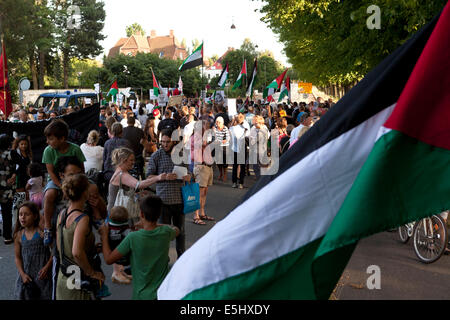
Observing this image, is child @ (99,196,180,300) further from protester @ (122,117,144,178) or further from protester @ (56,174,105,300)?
protester @ (122,117,144,178)

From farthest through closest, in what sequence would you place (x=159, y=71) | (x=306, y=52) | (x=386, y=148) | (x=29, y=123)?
(x=159, y=71) → (x=306, y=52) → (x=29, y=123) → (x=386, y=148)

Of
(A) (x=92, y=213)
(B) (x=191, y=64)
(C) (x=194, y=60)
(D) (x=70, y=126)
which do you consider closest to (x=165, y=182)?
(A) (x=92, y=213)

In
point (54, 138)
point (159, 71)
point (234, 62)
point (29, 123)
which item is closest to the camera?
point (54, 138)

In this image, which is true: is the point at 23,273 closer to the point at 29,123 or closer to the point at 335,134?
the point at 335,134

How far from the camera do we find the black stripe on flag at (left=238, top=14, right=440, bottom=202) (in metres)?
2.09

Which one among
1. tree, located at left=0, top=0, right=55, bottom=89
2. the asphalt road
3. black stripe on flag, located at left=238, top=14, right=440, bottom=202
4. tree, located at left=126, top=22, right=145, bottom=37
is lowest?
the asphalt road

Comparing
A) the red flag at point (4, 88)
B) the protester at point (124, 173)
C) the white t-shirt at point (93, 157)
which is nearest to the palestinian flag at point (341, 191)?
the protester at point (124, 173)

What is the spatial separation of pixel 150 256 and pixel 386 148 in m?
2.60

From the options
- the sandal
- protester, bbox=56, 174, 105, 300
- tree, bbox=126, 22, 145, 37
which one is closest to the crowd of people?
protester, bbox=56, 174, 105, 300

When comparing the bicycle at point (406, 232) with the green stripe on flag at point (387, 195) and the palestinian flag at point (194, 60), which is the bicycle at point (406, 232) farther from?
the palestinian flag at point (194, 60)

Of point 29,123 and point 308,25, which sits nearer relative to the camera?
point 29,123

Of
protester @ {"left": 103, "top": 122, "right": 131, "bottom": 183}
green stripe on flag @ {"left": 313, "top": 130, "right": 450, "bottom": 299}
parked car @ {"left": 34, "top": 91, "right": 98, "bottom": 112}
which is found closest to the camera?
green stripe on flag @ {"left": 313, "top": 130, "right": 450, "bottom": 299}
